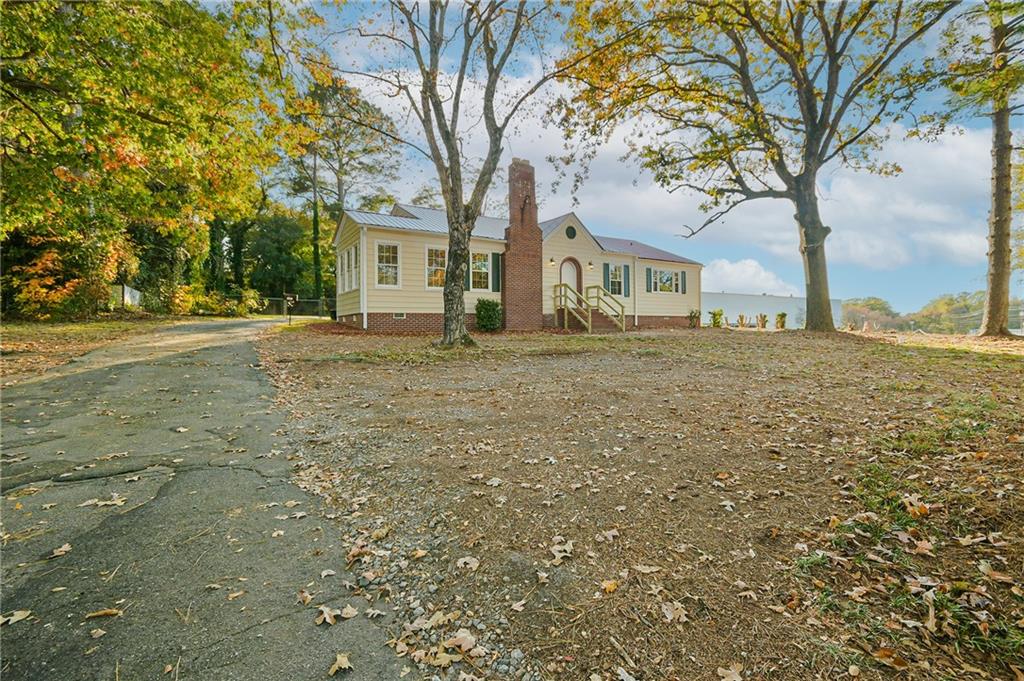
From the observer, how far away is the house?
15.8 metres

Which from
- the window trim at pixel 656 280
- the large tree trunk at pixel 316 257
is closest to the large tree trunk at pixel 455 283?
the window trim at pixel 656 280

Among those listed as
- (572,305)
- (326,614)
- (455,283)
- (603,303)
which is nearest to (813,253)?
(603,303)

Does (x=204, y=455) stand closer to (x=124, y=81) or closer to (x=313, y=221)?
(x=124, y=81)

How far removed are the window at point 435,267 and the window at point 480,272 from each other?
114 centimetres

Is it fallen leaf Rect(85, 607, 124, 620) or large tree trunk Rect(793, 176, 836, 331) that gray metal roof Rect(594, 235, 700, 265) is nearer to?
large tree trunk Rect(793, 176, 836, 331)

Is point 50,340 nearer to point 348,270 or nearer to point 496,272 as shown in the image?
point 348,270

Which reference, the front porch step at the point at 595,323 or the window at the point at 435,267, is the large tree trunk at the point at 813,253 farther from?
the window at the point at 435,267

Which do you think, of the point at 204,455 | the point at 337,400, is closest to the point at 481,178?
the point at 337,400

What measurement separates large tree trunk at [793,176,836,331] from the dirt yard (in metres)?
9.72

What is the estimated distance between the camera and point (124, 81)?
8.74m

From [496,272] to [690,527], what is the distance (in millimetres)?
15314

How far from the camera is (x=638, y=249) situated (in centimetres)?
2398

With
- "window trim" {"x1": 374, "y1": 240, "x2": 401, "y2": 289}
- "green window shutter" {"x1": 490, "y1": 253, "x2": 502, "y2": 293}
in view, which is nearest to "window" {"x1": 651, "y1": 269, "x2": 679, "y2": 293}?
"green window shutter" {"x1": 490, "y1": 253, "x2": 502, "y2": 293}

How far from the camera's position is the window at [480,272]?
1731cm
